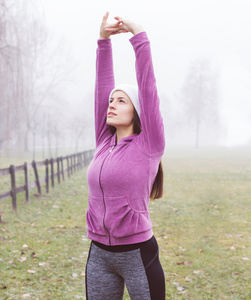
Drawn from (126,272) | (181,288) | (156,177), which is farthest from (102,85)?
(181,288)

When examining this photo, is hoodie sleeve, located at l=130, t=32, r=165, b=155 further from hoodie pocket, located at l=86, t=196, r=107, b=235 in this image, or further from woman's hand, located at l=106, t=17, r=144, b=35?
hoodie pocket, located at l=86, t=196, r=107, b=235

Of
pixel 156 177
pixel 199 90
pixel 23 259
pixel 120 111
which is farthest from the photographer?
pixel 199 90

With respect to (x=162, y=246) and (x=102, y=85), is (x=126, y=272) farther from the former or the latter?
(x=162, y=246)

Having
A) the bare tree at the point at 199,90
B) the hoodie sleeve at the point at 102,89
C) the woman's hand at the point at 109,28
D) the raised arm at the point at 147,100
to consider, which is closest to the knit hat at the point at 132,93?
the raised arm at the point at 147,100

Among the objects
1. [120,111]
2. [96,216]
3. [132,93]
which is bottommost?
[96,216]

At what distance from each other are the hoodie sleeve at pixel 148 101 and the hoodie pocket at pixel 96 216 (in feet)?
1.37

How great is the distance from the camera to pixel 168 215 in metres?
8.41

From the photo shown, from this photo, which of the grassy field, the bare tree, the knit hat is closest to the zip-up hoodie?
the knit hat

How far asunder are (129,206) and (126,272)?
0.38 meters

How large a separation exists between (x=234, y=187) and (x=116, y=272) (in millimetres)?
11515

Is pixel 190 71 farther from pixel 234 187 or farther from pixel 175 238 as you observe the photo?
pixel 175 238

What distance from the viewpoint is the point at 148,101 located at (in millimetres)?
1984

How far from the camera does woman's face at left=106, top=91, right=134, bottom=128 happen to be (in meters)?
2.15

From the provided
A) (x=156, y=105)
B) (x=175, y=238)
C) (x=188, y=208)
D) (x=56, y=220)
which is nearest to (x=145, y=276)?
(x=156, y=105)
